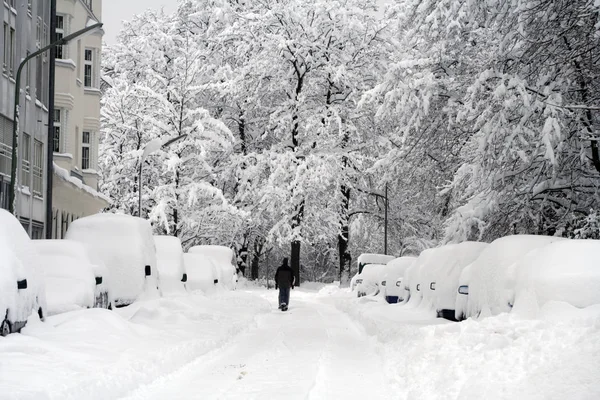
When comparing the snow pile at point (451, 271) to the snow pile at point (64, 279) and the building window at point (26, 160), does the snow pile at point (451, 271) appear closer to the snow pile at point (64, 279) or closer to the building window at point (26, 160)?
the snow pile at point (64, 279)

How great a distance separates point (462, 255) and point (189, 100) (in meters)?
33.2

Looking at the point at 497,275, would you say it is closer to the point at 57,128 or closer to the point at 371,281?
the point at 371,281

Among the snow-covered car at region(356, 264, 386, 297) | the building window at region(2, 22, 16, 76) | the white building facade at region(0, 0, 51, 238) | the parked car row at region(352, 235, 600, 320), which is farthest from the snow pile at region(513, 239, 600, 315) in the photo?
the building window at region(2, 22, 16, 76)

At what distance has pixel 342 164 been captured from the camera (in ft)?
151

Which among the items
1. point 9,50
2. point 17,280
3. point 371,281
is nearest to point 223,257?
point 371,281

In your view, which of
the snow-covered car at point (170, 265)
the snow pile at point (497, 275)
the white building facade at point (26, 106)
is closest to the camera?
the snow pile at point (497, 275)

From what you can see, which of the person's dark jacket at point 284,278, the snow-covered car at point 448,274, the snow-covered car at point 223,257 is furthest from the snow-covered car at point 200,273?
the snow-covered car at point 448,274

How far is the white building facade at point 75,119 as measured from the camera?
125ft

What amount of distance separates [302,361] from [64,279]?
5016 mm

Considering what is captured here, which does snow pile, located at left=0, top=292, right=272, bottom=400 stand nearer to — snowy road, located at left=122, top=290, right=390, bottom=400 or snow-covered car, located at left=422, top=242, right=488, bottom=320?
snowy road, located at left=122, top=290, right=390, bottom=400

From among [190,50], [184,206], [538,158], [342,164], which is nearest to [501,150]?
[538,158]

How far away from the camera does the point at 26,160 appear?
3309 cm

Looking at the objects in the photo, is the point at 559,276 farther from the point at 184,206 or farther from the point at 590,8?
the point at 184,206

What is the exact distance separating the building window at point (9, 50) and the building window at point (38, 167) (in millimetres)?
3676
